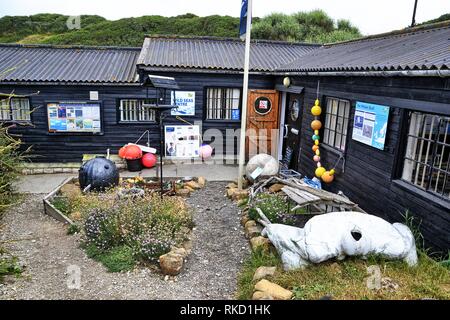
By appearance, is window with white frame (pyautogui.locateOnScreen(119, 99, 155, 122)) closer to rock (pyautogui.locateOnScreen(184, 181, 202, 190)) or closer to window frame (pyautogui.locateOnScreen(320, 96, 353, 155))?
rock (pyautogui.locateOnScreen(184, 181, 202, 190))

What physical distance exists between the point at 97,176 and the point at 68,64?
241 inches

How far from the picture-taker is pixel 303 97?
10383 millimetres

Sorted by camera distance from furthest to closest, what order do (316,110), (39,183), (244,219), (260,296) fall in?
(39,183), (316,110), (244,219), (260,296)

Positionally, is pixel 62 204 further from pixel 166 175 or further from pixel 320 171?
pixel 320 171

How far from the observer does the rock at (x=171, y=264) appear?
5527mm

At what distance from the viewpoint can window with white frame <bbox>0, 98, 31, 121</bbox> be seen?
Answer: 11.8 metres

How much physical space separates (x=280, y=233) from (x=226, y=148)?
26.0ft

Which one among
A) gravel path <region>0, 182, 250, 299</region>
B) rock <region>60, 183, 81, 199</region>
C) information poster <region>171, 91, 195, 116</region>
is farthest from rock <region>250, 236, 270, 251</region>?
information poster <region>171, 91, 195, 116</region>

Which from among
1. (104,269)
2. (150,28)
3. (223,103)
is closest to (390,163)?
(104,269)

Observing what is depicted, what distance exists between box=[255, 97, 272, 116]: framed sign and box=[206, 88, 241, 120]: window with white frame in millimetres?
796

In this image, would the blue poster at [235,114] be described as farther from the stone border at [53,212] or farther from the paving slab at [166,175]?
the stone border at [53,212]

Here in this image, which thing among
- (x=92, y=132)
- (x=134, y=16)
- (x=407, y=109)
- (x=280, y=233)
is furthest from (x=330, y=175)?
(x=134, y=16)

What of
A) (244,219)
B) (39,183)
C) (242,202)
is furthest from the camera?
(39,183)

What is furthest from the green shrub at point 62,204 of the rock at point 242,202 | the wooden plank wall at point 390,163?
the wooden plank wall at point 390,163
